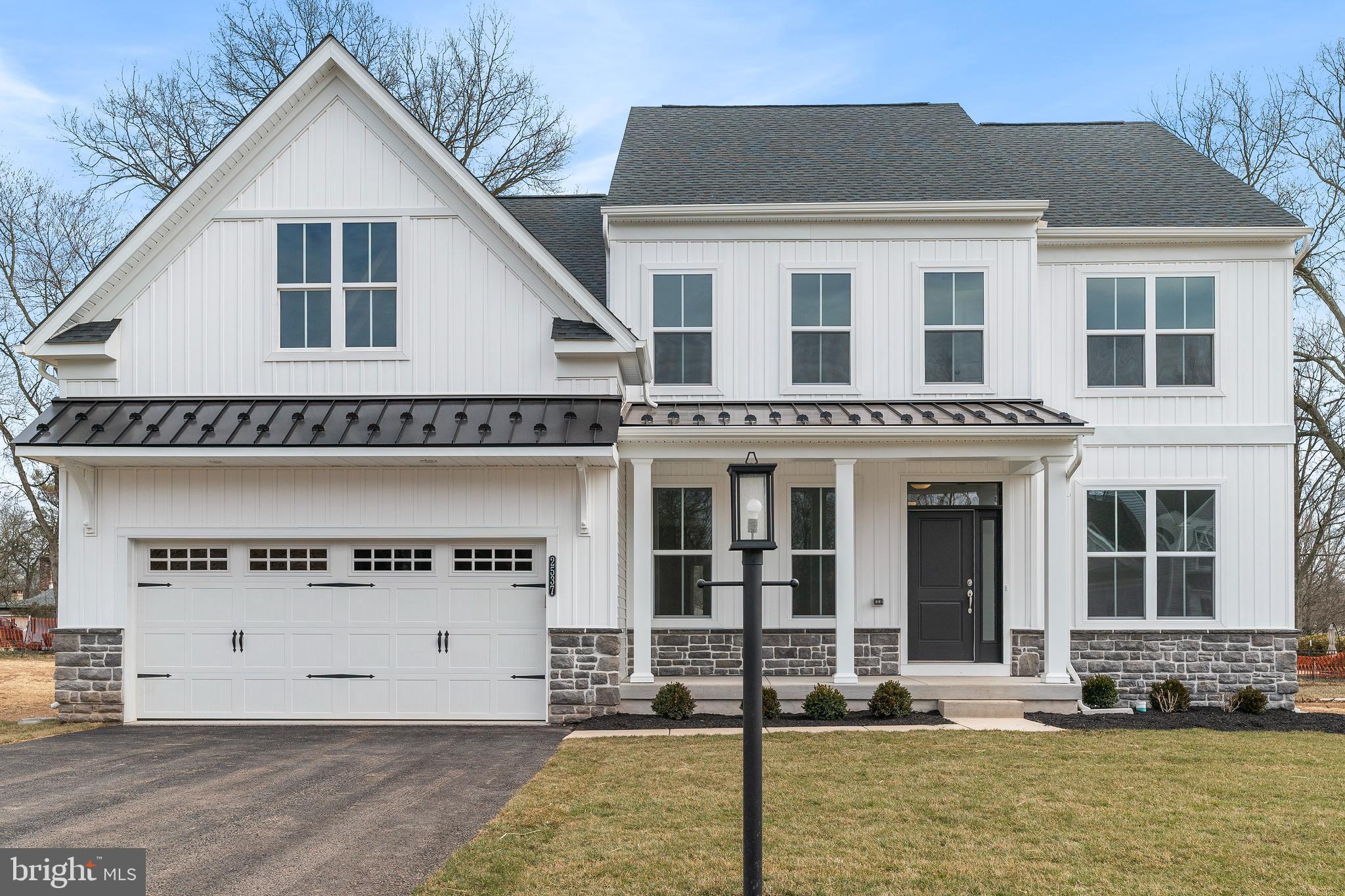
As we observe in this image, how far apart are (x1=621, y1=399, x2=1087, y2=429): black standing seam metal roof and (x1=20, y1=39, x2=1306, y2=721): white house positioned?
95 millimetres

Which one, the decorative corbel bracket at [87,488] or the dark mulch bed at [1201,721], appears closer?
the dark mulch bed at [1201,721]

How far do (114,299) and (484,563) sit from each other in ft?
17.7

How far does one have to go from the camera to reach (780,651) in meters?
13.4

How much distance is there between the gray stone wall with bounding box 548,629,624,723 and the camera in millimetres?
11625

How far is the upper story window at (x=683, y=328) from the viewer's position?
45.0 ft

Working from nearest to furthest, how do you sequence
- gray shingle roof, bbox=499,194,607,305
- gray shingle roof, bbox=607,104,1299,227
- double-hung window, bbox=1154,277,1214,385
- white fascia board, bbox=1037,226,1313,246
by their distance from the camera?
white fascia board, bbox=1037,226,1313,246 → double-hung window, bbox=1154,277,1214,385 → gray shingle roof, bbox=607,104,1299,227 → gray shingle roof, bbox=499,194,607,305

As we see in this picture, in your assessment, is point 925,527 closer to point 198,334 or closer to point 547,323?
point 547,323

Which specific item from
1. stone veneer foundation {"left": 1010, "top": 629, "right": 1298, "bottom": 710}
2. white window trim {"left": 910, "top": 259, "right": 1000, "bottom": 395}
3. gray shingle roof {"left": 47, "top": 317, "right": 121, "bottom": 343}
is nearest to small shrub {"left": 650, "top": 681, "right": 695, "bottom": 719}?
stone veneer foundation {"left": 1010, "top": 629, "right": 1298, "bottom": 710}

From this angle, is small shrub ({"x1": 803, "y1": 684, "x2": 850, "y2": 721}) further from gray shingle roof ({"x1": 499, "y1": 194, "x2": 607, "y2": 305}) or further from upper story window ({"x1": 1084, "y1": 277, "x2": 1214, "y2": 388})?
gray shingle roof ({"x1": 499, "y1": 194, "x2": 607, "y2": 305})

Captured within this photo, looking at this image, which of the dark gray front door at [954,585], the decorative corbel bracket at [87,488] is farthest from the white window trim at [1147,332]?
the decorative corbel bracket at [87,488]

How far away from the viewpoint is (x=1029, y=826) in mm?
6645

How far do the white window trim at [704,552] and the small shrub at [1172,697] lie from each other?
5645mm

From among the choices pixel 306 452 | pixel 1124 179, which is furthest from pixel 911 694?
pixel 1124 179

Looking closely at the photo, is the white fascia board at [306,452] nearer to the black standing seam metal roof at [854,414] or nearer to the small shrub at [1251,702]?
the black standing seam metal roof at [854,414]
